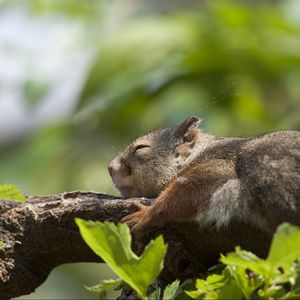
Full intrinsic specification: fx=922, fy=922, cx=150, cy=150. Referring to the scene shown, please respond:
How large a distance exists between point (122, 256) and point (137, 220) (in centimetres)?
100

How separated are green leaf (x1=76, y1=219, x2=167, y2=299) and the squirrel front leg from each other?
96 cm

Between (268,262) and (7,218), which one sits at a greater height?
(7,218)

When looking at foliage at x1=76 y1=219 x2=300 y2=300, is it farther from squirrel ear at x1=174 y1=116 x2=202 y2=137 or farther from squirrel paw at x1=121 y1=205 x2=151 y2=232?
squirrel ear at x1=174 y1=116 x2=202 y2=137

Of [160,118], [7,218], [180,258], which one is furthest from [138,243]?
[160,118]

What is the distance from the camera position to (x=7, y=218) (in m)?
3.51

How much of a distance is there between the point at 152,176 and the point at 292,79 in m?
2.79

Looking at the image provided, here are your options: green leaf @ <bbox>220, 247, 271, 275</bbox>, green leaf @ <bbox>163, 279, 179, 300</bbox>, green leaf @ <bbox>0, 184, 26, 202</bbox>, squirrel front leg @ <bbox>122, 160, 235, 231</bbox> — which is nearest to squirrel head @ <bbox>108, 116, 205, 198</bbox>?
squirrel front leg @ <bbox>122, 160, 235, 231</bbox>

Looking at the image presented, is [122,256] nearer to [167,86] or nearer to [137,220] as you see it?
[137,220]

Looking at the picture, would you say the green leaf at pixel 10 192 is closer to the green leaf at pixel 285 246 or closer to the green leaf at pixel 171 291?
the green leaf at pixel 171 291

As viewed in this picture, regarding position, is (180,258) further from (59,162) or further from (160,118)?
(59,162)

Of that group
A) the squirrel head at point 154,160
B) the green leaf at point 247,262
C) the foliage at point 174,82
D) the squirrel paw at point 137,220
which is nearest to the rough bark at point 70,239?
the squirrel paw at point 137,220

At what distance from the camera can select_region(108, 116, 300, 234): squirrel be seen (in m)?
3.17

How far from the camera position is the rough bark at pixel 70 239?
3.22 meters

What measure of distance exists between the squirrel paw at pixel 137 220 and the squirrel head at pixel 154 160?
24.4 inches
